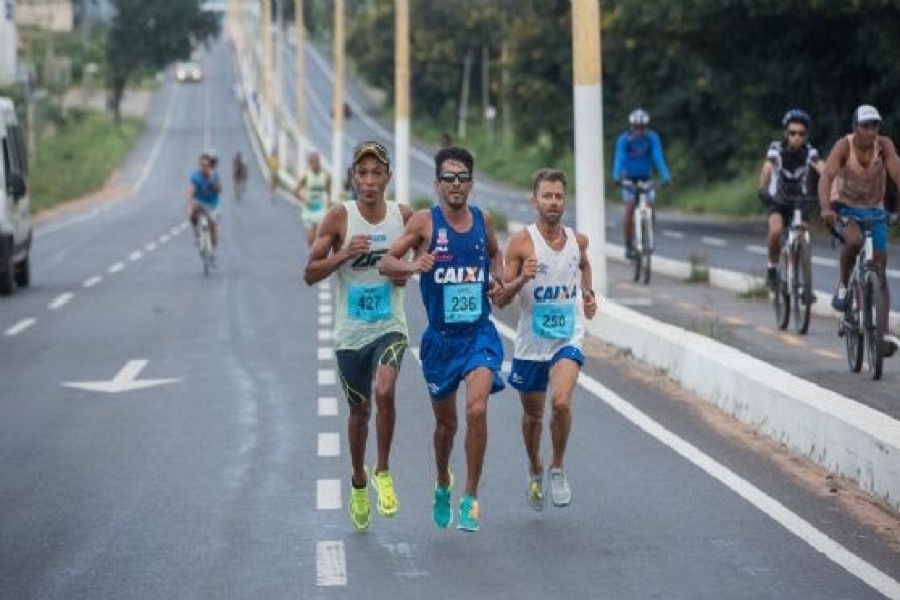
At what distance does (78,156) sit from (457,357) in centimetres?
10242

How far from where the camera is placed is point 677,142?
230 feet

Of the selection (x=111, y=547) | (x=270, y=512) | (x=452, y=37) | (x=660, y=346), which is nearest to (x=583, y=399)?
(x=660, y=346)

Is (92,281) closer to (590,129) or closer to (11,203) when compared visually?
(11,203)

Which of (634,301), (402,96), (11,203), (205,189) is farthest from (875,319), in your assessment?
(402,96)

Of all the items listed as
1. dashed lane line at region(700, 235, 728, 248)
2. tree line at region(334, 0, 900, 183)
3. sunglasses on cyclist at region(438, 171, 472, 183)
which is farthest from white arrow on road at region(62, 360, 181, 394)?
tree line at region(334, 0, 900, 183)

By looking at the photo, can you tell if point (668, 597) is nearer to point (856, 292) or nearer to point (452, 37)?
point (856, 292)

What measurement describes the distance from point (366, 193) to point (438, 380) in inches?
36.6

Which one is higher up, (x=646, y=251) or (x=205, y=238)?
(x=646, y=251)

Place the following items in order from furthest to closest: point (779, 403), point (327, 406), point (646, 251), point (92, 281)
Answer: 1. point (92, 281)
2. point (646, 251)
3. point (327, 406)
4. point (779, 403)

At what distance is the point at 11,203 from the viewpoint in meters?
28.3

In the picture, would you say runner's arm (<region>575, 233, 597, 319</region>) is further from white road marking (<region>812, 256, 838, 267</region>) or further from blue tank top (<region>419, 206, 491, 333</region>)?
white road marking (<region>812, 256, 838, 267</region>)

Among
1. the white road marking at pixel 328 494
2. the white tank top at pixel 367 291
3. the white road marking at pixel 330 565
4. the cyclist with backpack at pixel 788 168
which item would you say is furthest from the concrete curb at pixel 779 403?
the white road marking at pixel 330 565

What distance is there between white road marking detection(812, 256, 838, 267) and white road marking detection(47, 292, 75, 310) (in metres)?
10.9

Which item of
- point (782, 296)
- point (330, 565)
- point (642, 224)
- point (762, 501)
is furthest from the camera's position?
point (642, 224)
